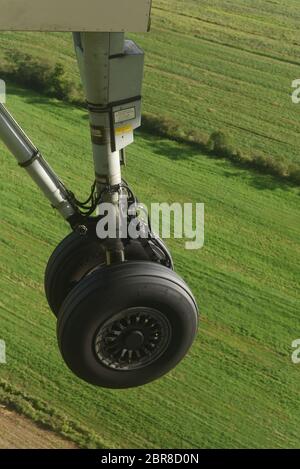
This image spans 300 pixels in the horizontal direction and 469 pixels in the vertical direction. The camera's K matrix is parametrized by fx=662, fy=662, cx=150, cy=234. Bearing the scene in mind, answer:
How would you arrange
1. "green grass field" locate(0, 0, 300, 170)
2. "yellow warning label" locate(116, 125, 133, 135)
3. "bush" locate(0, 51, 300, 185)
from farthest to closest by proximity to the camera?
1. "green grass field" locate(0, 0, 300, 170)
2. "bush" locate(0, 51, 300, 185)
3. "yellow warning label" locate(116, 125, 133, 135)

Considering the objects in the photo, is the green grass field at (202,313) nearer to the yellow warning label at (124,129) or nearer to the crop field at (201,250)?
the crop field at (201,250)

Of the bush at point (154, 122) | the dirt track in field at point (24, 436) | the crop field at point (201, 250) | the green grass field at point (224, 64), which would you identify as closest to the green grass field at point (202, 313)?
the crop field at point (201, 250)

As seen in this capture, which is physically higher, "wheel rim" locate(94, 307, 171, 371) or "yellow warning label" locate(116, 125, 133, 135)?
"yellow warning label" locate(116, 125, 133, 135)

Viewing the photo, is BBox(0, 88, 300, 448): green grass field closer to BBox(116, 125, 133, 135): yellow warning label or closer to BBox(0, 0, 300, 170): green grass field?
BBox(0, 0, 300, 170): green grass field

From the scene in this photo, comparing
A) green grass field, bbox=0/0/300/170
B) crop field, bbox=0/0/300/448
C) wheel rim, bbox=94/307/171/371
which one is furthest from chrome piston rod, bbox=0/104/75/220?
green grass field, bbox=0/0/300/170

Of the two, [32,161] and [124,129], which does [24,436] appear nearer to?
[32,161]

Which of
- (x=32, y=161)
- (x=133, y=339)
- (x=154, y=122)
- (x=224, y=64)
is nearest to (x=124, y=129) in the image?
(x=32, y=161)
